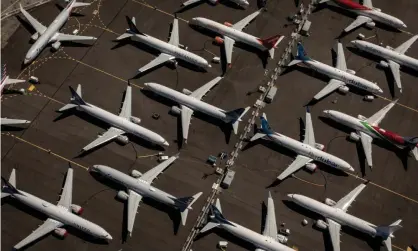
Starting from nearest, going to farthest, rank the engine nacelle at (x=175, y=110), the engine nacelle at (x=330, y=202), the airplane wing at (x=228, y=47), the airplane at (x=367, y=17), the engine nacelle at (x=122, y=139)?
the engine nacelle at (x=330, y=202), the engine nacelle at (x=122, y=139), the engine nacelle at (x=175, y=110), the airplane wing at (x=228, y=47), the airplane at (x=367, y=17)

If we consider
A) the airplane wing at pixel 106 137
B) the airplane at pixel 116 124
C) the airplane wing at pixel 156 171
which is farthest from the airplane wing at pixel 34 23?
the airplane wing at pixel 156 171

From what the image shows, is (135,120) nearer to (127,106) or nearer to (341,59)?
(127,106)

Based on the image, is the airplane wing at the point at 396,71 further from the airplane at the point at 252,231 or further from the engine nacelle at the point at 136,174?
the engine nacelle at the point at 136,174

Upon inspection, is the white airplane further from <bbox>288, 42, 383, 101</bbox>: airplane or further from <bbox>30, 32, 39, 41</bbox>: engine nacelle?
<bbox>30, 32, 39, 41</bbox>: engine nacelle

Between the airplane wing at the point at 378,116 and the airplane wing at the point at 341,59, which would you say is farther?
the airplane wing at the point at 341,59

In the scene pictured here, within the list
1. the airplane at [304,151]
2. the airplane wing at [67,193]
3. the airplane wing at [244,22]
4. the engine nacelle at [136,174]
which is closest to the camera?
the airplane wing at [67,193]

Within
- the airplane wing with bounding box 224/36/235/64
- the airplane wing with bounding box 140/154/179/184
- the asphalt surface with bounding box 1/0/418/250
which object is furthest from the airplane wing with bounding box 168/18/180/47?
the airplane wing with bounding box 140/154/179/184

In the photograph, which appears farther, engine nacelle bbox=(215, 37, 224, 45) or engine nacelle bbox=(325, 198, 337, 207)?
engine nacelle bbox=(215, 37, 224, 45)
